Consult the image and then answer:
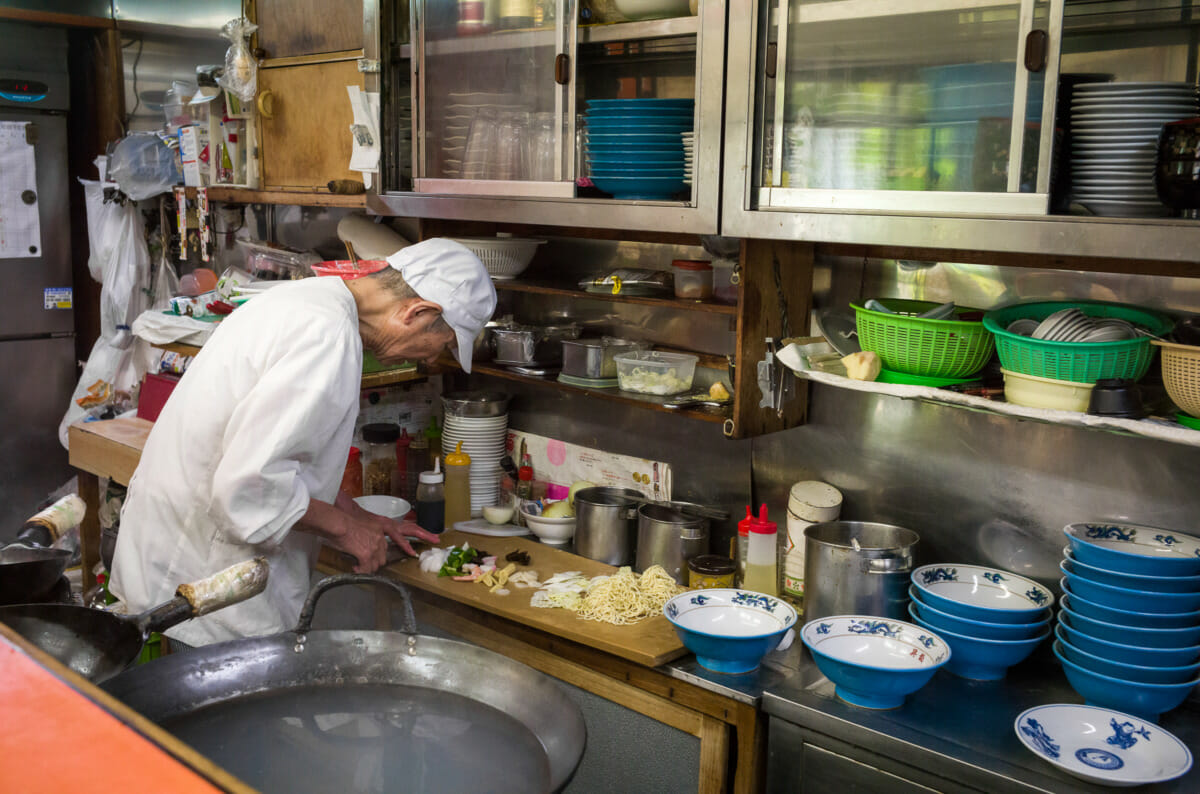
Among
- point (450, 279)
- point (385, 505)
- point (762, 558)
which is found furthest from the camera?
point (385, 505)

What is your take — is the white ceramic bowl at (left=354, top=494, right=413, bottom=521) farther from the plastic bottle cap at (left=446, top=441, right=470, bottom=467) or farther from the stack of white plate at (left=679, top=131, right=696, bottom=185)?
the stack of white plate at (left=679, top=131, right=696, bottom=185)

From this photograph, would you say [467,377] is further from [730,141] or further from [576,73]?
[730,141]

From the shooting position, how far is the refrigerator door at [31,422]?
5355 millimetres

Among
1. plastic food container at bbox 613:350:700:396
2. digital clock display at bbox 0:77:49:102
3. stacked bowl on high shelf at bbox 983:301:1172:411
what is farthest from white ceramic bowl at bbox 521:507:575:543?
digital clock display at bbox 0:77:49:102

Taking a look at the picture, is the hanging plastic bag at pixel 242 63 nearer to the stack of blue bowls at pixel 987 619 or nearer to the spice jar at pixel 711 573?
the spice jar at pixel 711 573

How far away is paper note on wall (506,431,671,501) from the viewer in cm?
332

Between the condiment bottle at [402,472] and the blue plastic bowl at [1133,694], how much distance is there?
2.28 m

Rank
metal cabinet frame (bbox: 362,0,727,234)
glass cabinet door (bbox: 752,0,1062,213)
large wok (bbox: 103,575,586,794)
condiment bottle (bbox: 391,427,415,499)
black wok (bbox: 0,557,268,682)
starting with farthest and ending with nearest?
condiment bottle (bbox: 391,427,415,499) → metal cabinet frame (bbox: 362,0,727,234) → glass cabinet door (bbox: 752,0,1062,213) → large wok (bbox: 103,575,586,794) → black wok (bbox: 0,557,268,682)

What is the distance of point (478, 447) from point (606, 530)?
0.67m

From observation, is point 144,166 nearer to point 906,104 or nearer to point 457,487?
point 457,487

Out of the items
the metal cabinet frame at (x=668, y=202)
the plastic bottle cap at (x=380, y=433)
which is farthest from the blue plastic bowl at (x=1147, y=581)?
the plastic bottle cap at (x=380, y=433)

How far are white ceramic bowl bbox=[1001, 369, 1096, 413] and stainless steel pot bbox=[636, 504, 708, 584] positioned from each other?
1.01 metres

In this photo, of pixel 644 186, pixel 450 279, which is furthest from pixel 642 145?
pixel 450 279

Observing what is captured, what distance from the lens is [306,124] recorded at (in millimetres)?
3678
